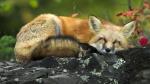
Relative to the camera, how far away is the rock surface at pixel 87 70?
6.43 m

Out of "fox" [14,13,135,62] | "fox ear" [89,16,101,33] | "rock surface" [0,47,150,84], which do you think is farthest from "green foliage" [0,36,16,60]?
"rock surface" [0,47,150,84]

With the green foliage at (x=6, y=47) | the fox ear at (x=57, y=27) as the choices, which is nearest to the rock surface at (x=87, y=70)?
the fox ear at (x=57, y=27)

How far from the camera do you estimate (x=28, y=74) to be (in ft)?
21.6

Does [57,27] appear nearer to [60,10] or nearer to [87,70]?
[87,70]

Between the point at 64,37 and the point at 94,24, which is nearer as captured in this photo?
the point at 64,37

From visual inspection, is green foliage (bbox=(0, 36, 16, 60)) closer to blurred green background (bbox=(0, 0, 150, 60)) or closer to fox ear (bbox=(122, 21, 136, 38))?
fox ear (bbox=(122, 21, 136, 38))

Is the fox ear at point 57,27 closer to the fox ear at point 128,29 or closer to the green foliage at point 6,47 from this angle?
the fox ear at point 128,29

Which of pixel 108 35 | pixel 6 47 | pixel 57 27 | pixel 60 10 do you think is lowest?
pixel 6 47

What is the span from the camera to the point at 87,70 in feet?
22.3

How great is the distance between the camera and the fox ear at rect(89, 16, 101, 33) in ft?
29.0

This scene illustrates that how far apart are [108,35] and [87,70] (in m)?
2.05

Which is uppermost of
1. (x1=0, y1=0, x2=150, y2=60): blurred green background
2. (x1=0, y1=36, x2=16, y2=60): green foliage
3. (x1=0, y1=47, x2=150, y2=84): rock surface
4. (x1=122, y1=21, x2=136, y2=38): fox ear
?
(x1=0, y1=0, x2=150, y2=60): blurred green background

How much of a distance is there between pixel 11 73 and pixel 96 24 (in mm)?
2563

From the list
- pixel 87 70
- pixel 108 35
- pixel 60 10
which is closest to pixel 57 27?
pixel 108 35
